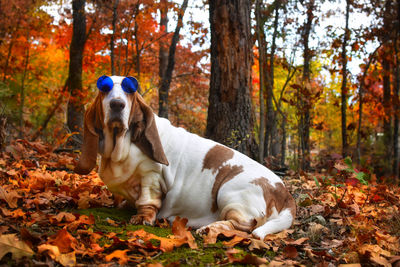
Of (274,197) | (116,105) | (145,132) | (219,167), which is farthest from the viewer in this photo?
(219,167)

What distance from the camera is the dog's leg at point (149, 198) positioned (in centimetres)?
322

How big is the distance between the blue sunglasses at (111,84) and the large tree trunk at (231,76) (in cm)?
291

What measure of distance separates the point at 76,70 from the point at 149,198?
7901 mm

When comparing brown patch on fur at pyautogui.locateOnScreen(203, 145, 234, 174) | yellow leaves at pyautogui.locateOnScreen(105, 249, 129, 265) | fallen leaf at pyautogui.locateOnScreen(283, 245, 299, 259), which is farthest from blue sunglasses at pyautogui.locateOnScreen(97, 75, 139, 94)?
fallen leaf at pyautogui.locateOnScreen(283, 245, 299, 259)

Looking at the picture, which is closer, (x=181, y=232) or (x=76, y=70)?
(x=181, y=232)

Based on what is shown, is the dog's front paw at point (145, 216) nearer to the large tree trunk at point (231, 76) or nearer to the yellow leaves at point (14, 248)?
the yellow leaves at point (14, 248)

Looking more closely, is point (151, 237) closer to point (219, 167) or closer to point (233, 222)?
point (233, 222)

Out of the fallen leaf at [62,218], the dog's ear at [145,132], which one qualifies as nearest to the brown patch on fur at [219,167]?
the dog's ear at [145,132]

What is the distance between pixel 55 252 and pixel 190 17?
11.1 metres

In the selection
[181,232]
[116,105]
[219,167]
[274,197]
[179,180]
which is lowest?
[181,232]

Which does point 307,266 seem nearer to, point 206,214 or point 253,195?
point 253,195

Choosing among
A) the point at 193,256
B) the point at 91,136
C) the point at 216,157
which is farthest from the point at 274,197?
the point at 91,136

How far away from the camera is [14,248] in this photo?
189cm

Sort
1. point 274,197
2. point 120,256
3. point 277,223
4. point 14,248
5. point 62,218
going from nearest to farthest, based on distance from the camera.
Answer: point 14,248, point 120,256, point 62,218, point 277,223, point 274,197
